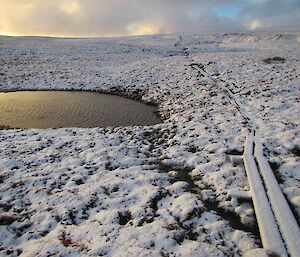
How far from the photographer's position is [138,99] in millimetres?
21703

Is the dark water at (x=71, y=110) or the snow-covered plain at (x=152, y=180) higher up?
the dark water at (x=71, y=110)

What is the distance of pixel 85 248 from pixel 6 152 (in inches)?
267

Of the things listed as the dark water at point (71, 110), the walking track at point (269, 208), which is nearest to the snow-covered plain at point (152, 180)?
the walking track at point (269, 208)

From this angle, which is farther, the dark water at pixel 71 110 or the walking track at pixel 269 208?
the dark water at pixel 71 110

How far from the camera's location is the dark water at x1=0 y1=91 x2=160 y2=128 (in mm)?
16730

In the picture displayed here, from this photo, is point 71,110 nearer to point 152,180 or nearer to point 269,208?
point 152,180

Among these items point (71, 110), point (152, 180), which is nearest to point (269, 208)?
point (152, 180)

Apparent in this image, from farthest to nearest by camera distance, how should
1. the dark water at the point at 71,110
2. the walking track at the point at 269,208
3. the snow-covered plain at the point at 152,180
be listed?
the dark water at the point at 71,110 → the snow-covered plain at the point at 152,180 → the walking track at the point at 269,208

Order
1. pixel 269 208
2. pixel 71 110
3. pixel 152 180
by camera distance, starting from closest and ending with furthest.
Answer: pixel 269 208, pixel 152 180, pixel 71 110

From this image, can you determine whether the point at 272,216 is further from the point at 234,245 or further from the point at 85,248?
the point at 85,248

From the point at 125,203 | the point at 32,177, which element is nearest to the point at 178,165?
the point at 125,203

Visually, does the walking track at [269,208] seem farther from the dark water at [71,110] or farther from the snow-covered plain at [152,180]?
the dark water at [71,110]

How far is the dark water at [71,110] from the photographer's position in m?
16.7

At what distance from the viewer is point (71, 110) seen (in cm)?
1927
